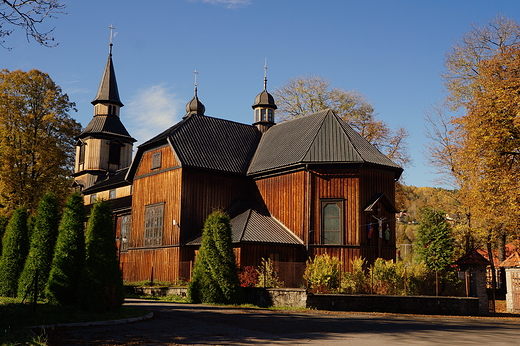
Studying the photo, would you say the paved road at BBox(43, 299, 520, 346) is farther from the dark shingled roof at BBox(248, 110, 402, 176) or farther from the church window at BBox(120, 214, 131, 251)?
the church window at BBox(120, 214, 131, 251)

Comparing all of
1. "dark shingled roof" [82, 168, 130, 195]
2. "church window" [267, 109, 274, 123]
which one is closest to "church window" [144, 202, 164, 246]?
"dark shingled roof" [82, 168, 130, 195]

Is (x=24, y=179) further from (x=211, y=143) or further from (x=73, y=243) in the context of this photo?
(x=73, y=243)

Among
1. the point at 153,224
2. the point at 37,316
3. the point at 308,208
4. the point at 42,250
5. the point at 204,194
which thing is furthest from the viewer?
the point at 153,224

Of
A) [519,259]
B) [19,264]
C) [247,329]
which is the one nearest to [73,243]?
[19,264]

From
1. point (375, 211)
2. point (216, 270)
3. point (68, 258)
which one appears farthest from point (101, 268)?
point (375, 211)

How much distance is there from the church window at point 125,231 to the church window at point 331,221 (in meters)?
13.7

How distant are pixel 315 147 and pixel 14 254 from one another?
48.9 ft

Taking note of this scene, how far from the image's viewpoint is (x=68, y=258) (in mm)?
16031

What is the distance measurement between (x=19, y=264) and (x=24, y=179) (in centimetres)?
1921

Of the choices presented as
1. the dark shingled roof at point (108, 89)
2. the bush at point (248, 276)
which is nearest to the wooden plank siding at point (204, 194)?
the bush at point (248, 276)

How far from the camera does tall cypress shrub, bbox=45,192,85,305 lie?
15742 millimetres

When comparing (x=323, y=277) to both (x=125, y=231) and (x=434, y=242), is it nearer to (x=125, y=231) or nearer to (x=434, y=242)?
(x=434, y=242)

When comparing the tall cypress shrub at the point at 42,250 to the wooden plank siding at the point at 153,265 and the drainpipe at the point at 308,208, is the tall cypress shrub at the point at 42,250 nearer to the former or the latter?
the wooden plank siding at the point at 153,265

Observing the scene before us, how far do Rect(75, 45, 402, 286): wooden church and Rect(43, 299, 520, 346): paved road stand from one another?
679 centimetres
